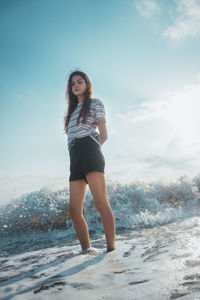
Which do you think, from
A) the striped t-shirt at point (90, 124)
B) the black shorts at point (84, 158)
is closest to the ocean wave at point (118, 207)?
the black shorts at point (84, 158)

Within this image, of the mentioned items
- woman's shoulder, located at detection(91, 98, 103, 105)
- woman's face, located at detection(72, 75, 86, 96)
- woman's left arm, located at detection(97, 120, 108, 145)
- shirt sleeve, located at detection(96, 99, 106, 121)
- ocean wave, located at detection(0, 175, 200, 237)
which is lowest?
ocean wave, located at detection(0, 175, 200, 237)

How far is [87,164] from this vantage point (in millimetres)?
2605

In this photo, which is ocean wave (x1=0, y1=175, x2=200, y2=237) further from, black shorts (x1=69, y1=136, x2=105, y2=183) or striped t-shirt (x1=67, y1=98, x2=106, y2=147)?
striped t-shirt (x1=67, y1=98, x2=106, y2=147)

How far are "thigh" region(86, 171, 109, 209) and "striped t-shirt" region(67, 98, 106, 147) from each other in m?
0.44

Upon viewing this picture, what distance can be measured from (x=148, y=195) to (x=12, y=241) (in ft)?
14.0

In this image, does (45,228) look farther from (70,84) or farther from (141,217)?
(70,84)

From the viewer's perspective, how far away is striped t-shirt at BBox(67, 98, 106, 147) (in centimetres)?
272

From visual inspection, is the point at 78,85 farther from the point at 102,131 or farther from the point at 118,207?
the point at 118,207

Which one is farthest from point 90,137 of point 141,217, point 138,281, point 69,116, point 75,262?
point 141,217

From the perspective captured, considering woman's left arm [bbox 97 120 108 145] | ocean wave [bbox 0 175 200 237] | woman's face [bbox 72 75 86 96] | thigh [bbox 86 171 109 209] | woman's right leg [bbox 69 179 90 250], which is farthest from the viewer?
ocean wave [bbox 0 175 200 237]

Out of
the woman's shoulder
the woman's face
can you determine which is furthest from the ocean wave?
the woman's face

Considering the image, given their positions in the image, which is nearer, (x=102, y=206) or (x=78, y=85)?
(x=102, y=206)

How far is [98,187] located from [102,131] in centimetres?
73

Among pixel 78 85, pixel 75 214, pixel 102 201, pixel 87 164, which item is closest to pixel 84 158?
pixel 87 164
